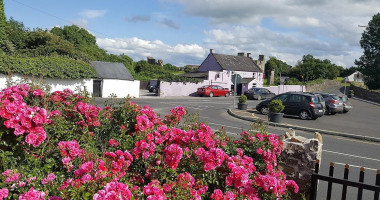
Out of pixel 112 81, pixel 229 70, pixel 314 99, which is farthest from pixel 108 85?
pixel 229 70

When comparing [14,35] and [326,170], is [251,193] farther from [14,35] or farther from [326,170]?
[14,35]

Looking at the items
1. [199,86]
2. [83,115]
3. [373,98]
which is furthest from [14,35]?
[373,98]

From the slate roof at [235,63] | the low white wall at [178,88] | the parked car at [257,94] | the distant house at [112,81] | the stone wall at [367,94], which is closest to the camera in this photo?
the distant house at [112,81]

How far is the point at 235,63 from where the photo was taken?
5753 centimetres

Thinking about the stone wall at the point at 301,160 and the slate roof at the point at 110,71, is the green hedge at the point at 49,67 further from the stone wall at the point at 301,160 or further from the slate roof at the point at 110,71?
the stone wall at the point at 301,160

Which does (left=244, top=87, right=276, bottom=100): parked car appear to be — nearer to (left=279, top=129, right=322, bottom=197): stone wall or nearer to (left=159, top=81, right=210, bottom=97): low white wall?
(left=159, top=81, right=210, bottom=97): low white wall

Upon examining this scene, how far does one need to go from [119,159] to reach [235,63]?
55476mm

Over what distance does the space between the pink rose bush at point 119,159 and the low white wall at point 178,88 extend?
3456cm

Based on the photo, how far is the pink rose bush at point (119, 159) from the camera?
109 inches

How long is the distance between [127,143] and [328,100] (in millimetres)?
22802

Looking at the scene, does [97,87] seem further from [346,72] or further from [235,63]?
[346,72]

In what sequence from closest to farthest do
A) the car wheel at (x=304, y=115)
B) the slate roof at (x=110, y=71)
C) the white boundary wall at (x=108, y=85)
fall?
the car wheel at (x=304, y=115) → the white boundary wall at (x=108, y=85) → the slate roof at (x=110, y=71)

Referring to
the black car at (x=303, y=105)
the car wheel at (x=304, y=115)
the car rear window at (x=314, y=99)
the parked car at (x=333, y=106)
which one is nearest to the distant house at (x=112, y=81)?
the black car at (x=303, y=105)

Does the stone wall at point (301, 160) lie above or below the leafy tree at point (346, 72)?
below
